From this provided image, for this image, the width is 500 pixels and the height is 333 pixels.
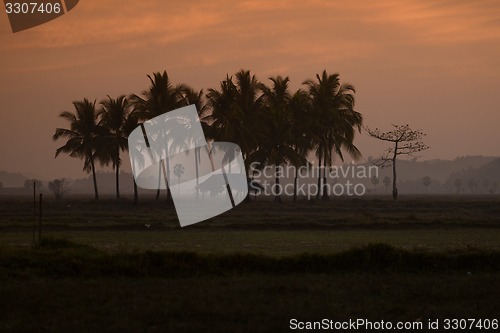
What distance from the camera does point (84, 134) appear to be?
57.8 m

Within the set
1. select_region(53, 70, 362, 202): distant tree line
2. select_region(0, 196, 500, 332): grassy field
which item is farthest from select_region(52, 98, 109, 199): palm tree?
select_region(0, 196, 500, 332): grassy field

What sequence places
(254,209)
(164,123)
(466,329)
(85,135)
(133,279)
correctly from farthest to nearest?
(85,135), (164,123), (254,209), (133,279), (466,329)

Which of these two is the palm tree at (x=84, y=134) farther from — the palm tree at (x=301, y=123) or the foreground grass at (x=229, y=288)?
the foreground grass at (x=229, y=288)

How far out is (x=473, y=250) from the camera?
56.7 ft

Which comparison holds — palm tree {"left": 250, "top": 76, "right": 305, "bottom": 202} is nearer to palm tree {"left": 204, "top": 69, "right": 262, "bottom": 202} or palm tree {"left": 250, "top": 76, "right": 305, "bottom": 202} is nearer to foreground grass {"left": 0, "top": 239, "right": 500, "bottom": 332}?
palm tree {"left": 204, "top": 69, "right": 262, "bottom": 202}

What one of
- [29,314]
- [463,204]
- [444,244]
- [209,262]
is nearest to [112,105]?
[463,204]

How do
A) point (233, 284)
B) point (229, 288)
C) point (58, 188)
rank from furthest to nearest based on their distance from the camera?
point (58, 188)
point (233, 284)
point (229, 288)

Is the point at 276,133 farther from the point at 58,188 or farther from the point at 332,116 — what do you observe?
the point at 58,188

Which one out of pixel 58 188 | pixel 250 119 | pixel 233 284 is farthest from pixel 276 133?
pixel 233 284

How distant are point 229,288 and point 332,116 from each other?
142 feet

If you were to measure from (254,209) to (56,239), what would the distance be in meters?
28.3

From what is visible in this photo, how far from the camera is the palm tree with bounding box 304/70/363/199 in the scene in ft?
183

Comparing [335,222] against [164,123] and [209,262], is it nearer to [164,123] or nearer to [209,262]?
[209,262]

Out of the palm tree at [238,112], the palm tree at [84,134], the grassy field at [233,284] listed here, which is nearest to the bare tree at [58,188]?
the palm tree at [84,134]
